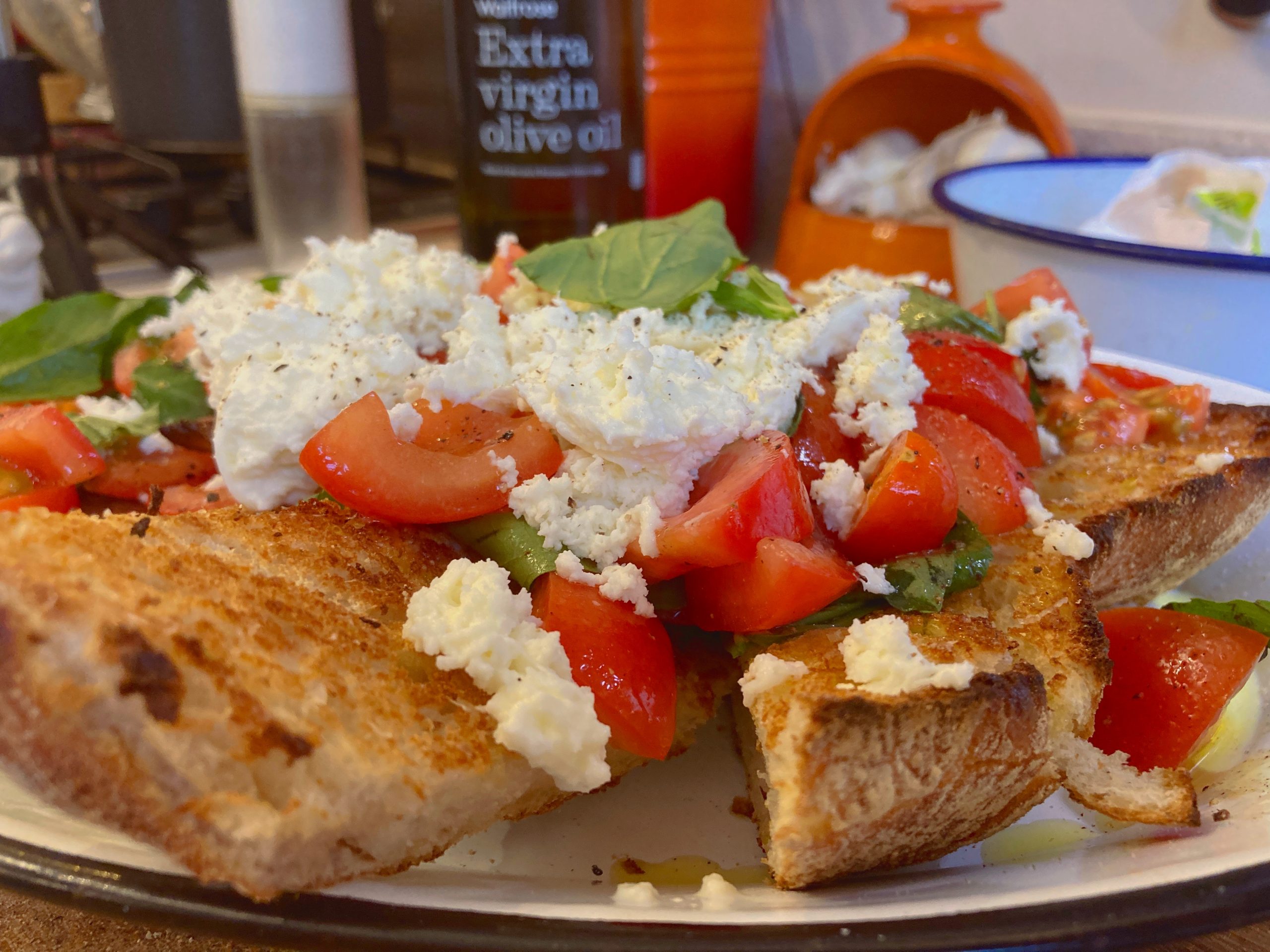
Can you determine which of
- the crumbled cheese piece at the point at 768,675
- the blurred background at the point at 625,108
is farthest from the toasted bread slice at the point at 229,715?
Answer: the blurred background at the point at 625,108

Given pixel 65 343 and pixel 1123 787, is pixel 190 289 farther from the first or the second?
pixel 1123 787

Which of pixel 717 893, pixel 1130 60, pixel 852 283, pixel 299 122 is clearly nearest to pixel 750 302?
pixel 852 283

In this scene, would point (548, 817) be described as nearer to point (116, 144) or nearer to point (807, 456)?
point (807, 456)

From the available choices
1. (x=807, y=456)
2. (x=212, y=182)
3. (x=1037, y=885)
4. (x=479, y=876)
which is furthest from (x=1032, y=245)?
(x=212, y=182)

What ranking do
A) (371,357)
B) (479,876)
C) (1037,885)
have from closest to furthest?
(1037,885), (479,876), (371,357)

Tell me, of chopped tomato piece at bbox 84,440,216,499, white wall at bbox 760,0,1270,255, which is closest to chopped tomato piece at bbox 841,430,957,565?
chopped tomato piece at bbox 84,440,216,499

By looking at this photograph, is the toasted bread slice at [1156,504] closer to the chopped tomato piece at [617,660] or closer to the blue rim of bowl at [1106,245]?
the blue rim of bowl at [1106,245]

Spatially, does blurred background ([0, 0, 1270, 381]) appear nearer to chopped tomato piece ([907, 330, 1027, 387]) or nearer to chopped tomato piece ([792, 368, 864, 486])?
chopped tomato piece ([907, 330, 1027, 387])
